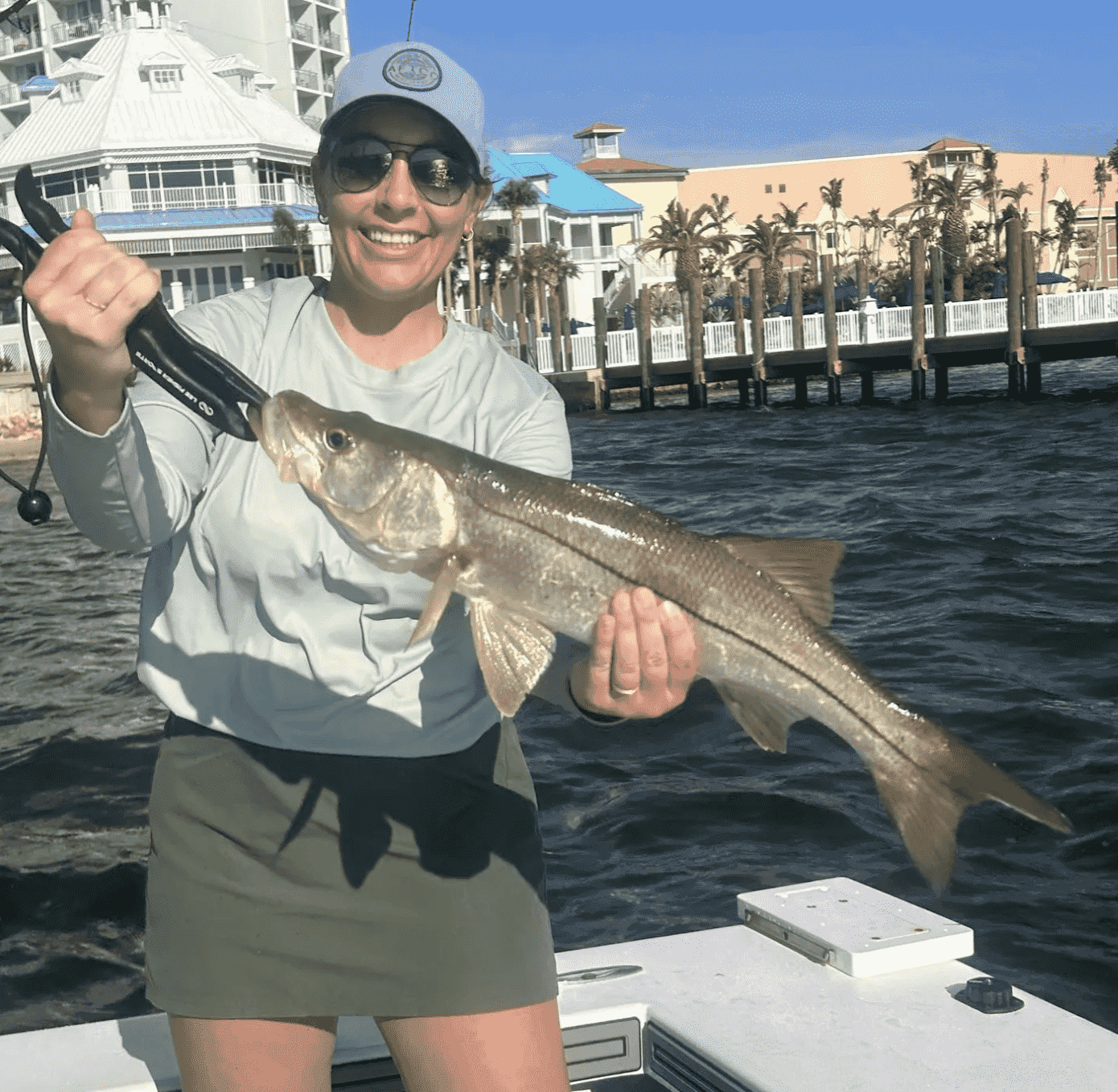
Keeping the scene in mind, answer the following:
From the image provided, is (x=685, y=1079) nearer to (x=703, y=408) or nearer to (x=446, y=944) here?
(x=446, y=944)

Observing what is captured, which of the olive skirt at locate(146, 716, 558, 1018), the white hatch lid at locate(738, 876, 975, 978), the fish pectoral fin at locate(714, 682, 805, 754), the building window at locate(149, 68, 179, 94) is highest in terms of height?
the building window at locate(149, 68, 179, 94)

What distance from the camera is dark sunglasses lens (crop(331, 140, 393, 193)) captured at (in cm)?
286

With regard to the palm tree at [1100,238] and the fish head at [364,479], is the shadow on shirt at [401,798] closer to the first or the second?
the fish head at [364,479]

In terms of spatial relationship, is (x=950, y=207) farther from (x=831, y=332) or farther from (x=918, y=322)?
(x=918, y=322)

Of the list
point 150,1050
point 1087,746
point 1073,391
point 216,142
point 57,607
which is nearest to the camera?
point 150,1050

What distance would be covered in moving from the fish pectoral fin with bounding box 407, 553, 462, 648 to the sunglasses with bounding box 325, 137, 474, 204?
81cm

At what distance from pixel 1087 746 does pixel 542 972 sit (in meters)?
8.46

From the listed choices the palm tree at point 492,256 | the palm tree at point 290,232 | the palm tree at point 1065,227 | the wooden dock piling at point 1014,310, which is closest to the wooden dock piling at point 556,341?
the wooden dock piling at point 1014,310

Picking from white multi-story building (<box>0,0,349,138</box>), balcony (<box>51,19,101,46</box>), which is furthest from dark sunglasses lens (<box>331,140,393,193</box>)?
balcony (<box>51,19,101,46</box>)

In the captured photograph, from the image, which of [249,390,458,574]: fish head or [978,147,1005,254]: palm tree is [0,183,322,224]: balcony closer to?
[978,147,1005,254]: palm tree

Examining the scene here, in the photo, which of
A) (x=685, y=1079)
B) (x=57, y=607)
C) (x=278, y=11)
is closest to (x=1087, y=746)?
(x=685, y=1079)

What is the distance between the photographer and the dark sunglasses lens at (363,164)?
286 centimetres

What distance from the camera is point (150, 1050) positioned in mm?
3682

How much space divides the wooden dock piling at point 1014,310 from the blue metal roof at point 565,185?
4069cm
